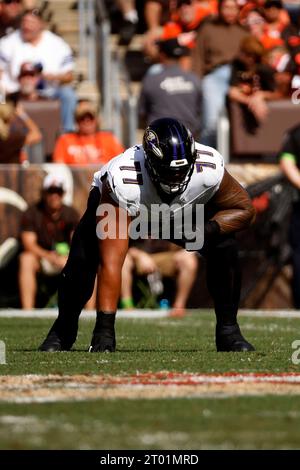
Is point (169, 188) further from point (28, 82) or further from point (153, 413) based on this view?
point (28, 82)

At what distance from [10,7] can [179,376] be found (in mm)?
10155

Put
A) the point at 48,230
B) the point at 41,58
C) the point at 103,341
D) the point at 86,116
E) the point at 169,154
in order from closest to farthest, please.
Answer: the point at 169,154 → the point at 103,341 → the point at 48,230 → the point at 86,116 → the point at 41,58

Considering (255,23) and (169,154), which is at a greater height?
(255,23)

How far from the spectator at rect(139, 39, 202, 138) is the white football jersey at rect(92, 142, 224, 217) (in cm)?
681

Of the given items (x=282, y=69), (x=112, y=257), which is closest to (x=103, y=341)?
(x=112, y=257)

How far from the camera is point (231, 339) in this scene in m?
8.11

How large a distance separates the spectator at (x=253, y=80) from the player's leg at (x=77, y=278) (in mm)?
7000

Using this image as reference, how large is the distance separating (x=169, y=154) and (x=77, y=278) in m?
1.07

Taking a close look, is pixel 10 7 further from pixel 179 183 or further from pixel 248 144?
pixel 179 183

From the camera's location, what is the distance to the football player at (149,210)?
299 inches

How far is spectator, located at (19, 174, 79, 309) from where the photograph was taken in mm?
13211

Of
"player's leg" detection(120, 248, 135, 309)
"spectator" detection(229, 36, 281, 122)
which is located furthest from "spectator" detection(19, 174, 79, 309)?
"spectator" detection(229, 36, 281, 122)

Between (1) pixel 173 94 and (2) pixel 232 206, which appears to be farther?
(1) pixel 173 94
